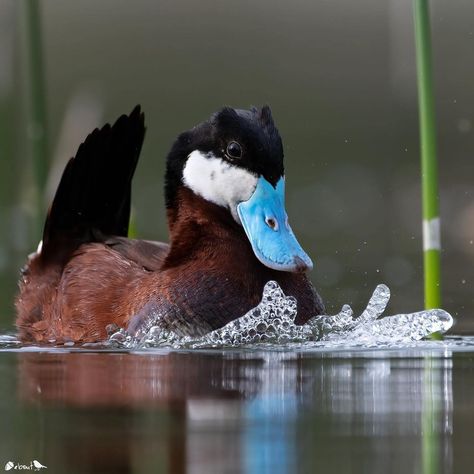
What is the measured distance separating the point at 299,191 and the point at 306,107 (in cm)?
136

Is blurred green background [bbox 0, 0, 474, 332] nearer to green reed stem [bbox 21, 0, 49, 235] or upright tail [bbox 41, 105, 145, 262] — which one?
upright tail [bbox 41, 105, 145, 262]

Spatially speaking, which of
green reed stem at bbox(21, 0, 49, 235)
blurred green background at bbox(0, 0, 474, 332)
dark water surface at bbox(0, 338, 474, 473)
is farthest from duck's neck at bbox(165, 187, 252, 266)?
blurred green background at bbox(0, 0, 474, 332)

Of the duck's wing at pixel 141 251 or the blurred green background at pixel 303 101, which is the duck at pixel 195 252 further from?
the blurred green background at pixel 303 101

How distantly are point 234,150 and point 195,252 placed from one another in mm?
449

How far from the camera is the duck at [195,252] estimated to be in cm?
591

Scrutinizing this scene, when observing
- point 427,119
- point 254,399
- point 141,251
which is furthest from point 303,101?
point 254,399

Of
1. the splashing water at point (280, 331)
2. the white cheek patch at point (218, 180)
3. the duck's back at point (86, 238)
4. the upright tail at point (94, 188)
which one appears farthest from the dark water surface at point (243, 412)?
the upright tail at point (94, 188)

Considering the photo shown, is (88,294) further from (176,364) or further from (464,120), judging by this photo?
(464,120)

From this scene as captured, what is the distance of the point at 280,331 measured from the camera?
18.9ft

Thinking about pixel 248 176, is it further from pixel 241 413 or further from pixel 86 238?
pixel 241 413

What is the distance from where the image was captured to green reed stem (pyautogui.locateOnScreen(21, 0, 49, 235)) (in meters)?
6.13

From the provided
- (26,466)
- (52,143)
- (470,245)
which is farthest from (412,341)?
(52,143)

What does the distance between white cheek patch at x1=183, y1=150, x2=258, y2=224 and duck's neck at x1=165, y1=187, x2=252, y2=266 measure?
3 centimetres

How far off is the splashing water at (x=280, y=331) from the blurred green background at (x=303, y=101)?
93.5 inches
